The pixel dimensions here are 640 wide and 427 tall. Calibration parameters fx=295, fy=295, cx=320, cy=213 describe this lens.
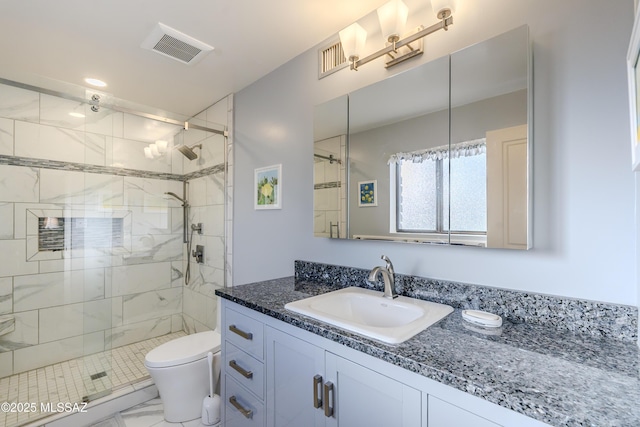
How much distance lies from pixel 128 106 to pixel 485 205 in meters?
2.65

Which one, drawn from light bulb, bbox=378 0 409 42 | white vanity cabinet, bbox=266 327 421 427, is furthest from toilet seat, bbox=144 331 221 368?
light bulb, bbox=378 0 409 42

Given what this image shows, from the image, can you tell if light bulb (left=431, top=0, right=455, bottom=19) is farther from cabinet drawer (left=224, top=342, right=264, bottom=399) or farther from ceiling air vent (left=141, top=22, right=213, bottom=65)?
cabinet drawer (left=224, top=342, right=264, bottom=399)

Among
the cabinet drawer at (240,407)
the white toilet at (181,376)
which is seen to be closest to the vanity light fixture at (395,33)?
the cabinet drawer at (240,407)

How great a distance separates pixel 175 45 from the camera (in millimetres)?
1823

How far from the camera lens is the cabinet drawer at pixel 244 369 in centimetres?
128

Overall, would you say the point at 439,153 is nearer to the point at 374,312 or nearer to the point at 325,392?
the point at 374,312

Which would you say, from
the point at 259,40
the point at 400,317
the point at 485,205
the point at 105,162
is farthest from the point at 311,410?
the point at 105,162

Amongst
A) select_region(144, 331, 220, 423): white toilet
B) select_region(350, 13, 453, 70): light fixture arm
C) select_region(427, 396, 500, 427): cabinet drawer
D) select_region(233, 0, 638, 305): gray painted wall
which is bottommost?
select_region(144, 331, 220, 423): white toilet

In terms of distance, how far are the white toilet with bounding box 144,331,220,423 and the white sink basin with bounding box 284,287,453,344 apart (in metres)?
1.04

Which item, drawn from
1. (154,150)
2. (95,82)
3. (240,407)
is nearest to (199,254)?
(154,150)

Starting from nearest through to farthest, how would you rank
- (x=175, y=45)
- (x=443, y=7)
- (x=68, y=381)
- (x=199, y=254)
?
(x=443, y=7) < (x=175, y=45) < (x=68, y=381) < (x=199, y=254)

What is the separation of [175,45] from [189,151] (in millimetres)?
1110

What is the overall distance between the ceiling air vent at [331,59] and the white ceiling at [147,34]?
72mm

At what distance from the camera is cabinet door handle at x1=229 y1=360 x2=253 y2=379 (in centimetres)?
132
